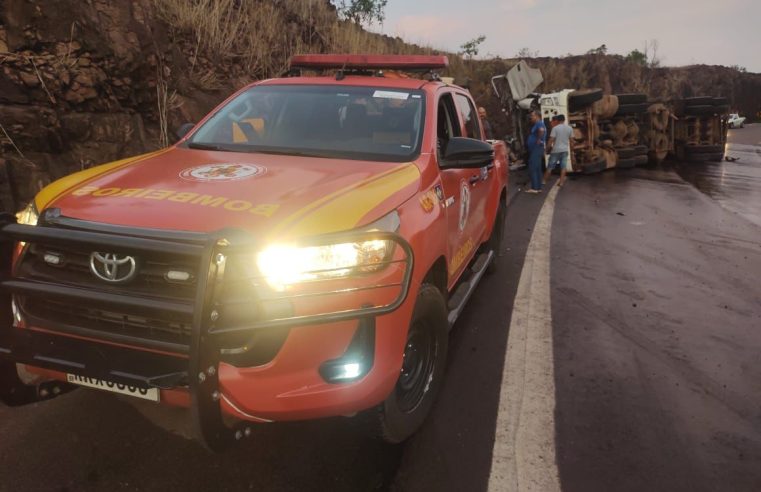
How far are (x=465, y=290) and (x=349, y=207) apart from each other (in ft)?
6.23

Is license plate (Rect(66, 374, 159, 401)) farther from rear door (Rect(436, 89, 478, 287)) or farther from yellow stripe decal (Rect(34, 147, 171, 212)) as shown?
rear door (Rect(436, 89, 478, 287))

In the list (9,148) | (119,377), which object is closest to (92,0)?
(9,148)

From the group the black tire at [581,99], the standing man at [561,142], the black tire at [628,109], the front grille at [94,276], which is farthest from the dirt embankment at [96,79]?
the black tire at [628,109]

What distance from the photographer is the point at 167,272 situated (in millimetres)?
2207

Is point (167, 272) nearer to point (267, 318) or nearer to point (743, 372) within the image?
point (267, 318)

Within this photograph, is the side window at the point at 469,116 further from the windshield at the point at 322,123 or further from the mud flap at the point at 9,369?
the mud flap at the point at 9,369

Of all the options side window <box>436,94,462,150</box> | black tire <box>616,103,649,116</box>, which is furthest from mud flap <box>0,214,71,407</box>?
black tire <box>616,103,649,116</box>

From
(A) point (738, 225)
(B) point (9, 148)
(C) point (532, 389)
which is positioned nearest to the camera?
(C) point (532, 389)

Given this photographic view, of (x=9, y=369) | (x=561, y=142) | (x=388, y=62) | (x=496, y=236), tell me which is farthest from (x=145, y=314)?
(x=561, y=142)

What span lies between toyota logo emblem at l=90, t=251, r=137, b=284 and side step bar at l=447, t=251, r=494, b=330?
187cm

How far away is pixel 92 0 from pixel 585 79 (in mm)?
40556

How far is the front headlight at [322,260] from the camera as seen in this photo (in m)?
2.20

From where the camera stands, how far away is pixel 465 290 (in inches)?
164

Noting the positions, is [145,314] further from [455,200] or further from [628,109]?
[628,109]
